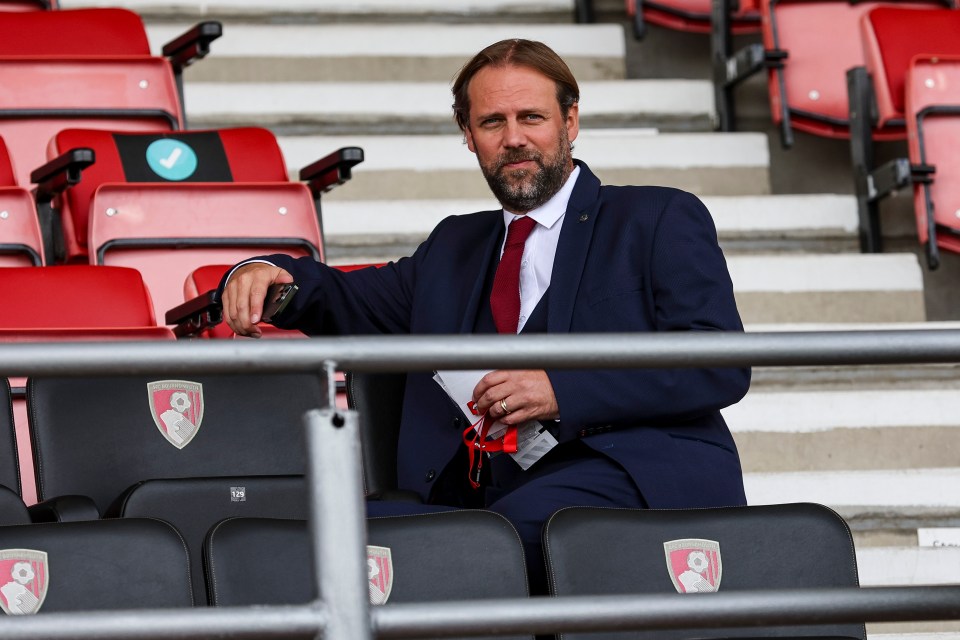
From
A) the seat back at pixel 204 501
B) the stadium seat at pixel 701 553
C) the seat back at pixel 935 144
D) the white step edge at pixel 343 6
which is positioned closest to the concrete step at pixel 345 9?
the white step edge at pixel 343 6

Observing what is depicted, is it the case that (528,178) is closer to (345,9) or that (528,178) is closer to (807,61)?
(807,61)

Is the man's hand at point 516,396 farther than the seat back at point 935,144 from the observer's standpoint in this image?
No

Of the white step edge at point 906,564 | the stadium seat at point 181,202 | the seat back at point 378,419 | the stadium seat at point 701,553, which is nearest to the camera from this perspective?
the stadium seat at point 701,553

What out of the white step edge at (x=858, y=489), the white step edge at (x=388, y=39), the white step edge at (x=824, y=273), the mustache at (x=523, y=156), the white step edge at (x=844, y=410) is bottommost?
the white step edge at (x=858, y=489)

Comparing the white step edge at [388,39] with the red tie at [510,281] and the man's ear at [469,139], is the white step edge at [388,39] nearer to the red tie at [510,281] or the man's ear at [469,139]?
the man's ear at [469,139]

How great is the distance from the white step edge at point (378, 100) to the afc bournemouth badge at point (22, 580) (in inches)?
93.5

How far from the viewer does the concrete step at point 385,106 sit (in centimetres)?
362

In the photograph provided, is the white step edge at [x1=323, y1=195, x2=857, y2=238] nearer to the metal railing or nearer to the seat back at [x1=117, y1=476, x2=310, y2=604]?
the seat back at [x1=117, y1=476, x2=310, y2=604]

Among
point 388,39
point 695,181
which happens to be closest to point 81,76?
point 388,39

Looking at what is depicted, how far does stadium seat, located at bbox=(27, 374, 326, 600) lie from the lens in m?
1.69

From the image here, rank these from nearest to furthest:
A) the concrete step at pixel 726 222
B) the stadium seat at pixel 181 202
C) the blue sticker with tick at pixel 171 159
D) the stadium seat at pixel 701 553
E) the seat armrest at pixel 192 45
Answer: the stadium seat at pixel 701 553
the stadium seat at pixel 181 202
the blue sticker with tick at pixel 171 159
the seat armrest at pixel 192 45
the concrete step at pixel 726 222

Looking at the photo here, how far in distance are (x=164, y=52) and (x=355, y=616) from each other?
2500 mm

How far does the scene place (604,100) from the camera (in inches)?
145

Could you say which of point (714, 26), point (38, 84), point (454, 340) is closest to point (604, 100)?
point (714, 26)
